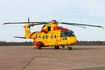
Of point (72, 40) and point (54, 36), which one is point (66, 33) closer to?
point (72, 40)

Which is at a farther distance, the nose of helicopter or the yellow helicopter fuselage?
the yellow helicopter fuselage

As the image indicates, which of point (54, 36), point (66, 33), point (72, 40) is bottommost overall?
point (72, 40)

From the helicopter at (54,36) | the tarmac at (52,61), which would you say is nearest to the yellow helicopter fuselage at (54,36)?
the helicopter at (54,36)

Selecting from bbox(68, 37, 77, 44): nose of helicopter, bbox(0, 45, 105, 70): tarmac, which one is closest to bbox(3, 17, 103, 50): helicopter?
bbox(68, 37, 77, 44): nose of helicopter

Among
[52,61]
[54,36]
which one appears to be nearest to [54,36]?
[54,36]

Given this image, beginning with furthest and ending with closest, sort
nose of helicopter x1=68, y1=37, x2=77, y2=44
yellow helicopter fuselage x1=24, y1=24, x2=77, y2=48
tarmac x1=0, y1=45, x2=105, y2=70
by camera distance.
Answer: yellow helicopter fuselage x1=24, y1=24, x2=77, y2=48 → nose of helicopter x1=68, y1=37, x2=77, y2=44 → tarmac x1=0, y1=45, x2=105, y2=70

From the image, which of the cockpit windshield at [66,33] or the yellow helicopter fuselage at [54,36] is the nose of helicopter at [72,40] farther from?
the cockpit windshield at [66,33]

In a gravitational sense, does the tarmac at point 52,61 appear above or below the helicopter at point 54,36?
below

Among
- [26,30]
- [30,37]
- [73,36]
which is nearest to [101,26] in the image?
[73,36]

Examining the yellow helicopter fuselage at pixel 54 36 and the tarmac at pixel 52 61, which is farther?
the yellow helicopter fuselage at pixel 54 36

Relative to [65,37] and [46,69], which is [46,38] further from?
[46,69]

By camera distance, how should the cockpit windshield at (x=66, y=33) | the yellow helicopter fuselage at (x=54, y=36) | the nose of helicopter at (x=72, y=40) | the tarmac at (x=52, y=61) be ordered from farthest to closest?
the cockpit windshield at (x=66, y=33), the yellow helicopter fuselage at (x=54, y=36), the nose of helicopter at (x=72, y=40), the tarmac at (x=52, y=61)

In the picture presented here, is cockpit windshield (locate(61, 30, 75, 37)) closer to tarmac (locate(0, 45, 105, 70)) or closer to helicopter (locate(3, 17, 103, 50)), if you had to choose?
helicopter (locate(3, 17, 103, 50))

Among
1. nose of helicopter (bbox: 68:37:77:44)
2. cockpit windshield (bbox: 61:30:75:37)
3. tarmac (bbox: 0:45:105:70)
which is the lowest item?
tarmac (bbox: 0:45:105:70)
